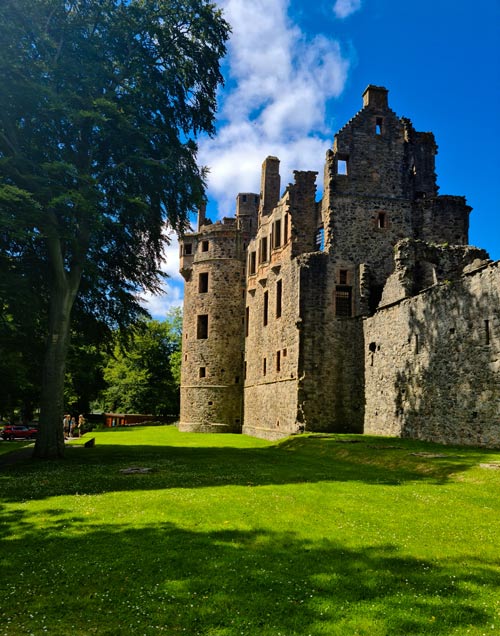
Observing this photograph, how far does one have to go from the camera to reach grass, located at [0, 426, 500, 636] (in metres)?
4.69

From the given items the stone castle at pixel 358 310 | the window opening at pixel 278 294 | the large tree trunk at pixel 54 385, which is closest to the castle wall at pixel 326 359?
the stone castle at pixel 358 310

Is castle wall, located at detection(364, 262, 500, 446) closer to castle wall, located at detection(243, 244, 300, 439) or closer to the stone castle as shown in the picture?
the stone castle

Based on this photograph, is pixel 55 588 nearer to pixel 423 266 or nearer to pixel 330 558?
pixel 330 558

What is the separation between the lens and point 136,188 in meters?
18.3

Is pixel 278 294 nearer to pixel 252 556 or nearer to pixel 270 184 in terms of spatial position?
pixel 270 184

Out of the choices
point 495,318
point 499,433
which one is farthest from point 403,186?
point 499,433

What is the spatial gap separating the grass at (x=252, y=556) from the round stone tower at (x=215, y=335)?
2777 centimetres

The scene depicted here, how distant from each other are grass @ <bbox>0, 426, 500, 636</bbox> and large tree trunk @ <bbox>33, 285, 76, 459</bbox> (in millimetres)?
4652

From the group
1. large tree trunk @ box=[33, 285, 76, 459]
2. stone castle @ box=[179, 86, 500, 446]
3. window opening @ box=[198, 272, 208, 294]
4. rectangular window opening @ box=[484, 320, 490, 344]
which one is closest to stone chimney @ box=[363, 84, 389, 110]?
stone castle @ box=[179, 86, 500, 446]

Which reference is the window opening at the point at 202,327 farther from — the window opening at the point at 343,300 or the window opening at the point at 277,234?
the window opening at the point at 343,300

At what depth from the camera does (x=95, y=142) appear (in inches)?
706

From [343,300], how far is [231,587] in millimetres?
24228

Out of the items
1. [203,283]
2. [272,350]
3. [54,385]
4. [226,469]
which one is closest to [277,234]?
[272,350]

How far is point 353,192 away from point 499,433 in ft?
53.0
